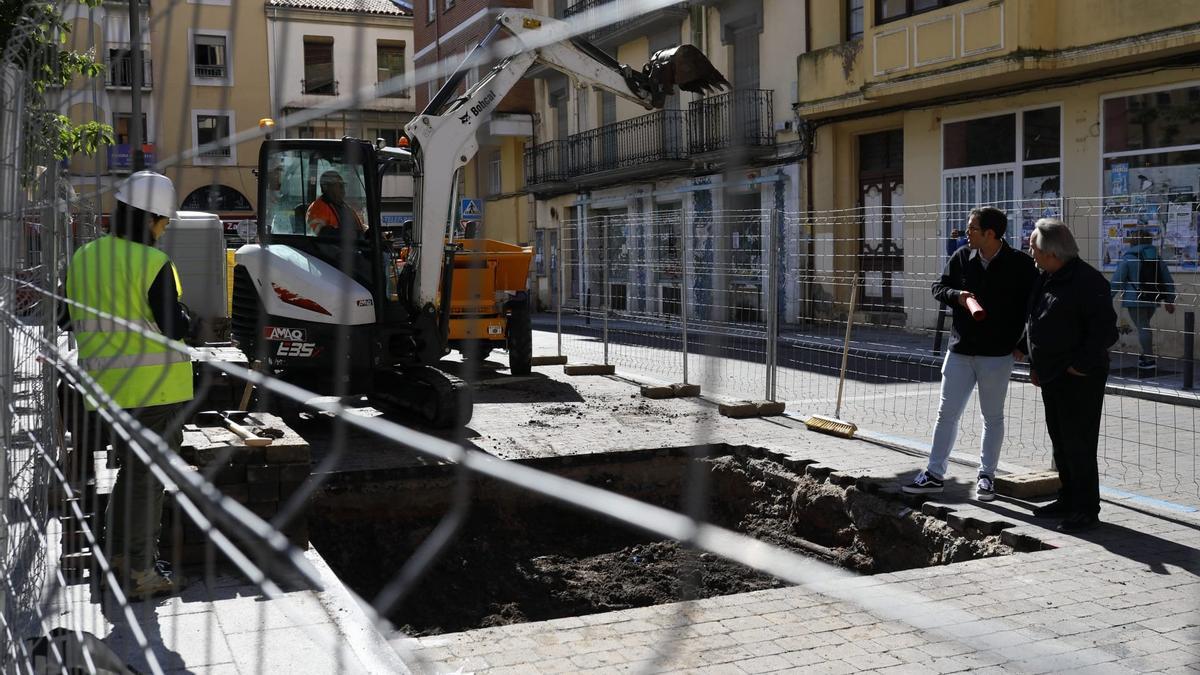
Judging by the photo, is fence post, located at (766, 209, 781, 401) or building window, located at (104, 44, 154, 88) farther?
fence post, located at (766, 209, 781, 401)

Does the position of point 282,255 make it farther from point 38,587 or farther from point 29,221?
point 38,587

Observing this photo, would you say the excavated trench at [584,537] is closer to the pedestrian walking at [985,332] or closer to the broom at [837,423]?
the pedestrian walking at [985,332]

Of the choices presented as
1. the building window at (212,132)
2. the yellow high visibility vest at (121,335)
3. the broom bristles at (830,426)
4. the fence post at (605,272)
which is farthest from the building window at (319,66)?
the fence post at (605,272)

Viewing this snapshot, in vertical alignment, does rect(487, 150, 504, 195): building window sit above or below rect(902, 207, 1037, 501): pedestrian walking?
above

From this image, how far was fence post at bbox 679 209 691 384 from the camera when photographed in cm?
952

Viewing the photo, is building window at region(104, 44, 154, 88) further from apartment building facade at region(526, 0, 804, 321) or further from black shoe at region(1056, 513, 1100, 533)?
black shoe at region(1056, 513, 1100, 533)

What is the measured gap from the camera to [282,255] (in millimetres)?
Answer: 7293

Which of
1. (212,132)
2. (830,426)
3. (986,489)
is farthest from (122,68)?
(830,426)

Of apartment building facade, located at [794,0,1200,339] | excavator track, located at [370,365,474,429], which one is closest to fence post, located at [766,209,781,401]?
apartment building facade, located at [794,0,1200,339]

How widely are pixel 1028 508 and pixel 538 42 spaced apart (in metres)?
5.53

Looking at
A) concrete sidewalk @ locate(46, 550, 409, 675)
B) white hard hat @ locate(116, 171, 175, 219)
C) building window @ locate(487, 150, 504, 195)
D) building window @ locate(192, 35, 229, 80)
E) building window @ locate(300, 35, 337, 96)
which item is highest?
building window @ locate(192, 35, 229, 80)

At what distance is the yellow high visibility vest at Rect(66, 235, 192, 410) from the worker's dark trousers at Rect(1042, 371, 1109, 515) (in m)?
4.19

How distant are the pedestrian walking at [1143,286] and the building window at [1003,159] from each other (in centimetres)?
450

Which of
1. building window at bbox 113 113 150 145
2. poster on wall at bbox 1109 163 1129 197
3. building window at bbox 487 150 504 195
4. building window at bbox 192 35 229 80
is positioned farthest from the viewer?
poster on wall at bbox 1109 163 1129 197
